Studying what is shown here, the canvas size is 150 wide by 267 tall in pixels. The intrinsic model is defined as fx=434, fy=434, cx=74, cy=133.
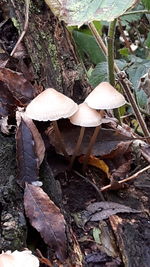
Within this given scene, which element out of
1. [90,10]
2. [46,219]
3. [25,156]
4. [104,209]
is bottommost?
[104,209]

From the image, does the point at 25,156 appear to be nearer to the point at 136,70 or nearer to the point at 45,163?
the point at 45,163

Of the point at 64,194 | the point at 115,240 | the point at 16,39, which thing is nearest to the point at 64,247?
the point at 115,240

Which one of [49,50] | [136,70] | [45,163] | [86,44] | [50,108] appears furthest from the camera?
[86,44]

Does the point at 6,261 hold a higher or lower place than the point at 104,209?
higher

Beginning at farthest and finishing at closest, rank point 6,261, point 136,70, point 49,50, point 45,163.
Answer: point 136,70 < point 49,50 < point 45,163 < point 6,261

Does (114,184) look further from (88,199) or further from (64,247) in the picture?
(64,247)

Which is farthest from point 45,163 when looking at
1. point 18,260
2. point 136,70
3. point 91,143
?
point 136,70
